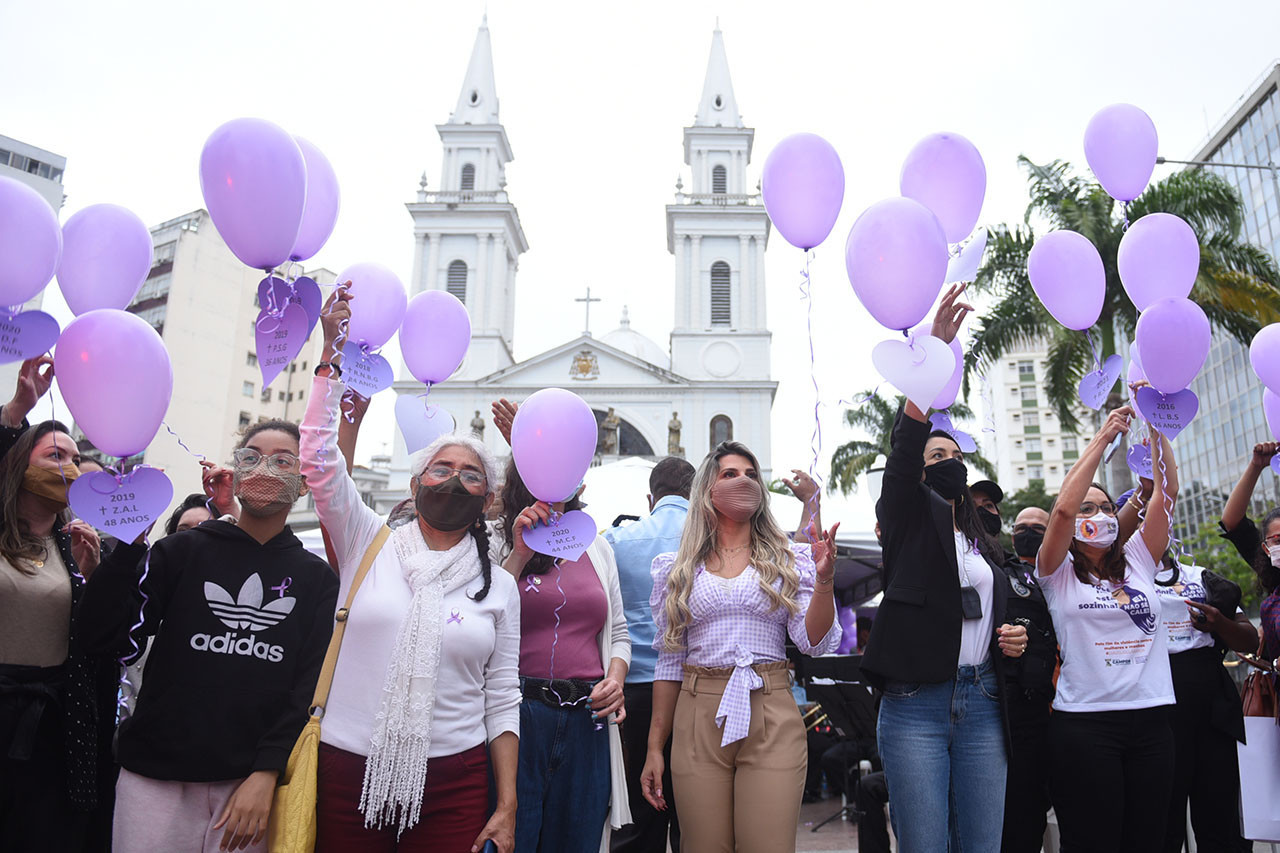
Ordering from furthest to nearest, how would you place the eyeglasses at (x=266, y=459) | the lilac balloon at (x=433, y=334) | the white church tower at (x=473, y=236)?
the white church tower at (x=473, y=236) → the lilac balloon at (x=433, y=334) → the eyeglasses at (x=266, y=459)

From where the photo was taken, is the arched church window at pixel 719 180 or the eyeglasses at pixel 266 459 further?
the arched church window at pixel 719 180

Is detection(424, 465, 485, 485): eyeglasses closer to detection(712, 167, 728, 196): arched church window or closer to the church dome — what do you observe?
detection(712, 167, 728, 196): arched church window

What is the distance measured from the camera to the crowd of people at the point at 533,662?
2.86 meters

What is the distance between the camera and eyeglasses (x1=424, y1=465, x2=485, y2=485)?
3.29 m

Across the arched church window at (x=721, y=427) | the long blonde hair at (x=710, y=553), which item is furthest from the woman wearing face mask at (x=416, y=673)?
the arched church window at (x=721, y=427)

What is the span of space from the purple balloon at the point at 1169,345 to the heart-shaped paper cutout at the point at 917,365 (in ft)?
5.08

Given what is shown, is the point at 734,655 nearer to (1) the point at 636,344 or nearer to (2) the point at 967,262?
(2) the point at 967,262

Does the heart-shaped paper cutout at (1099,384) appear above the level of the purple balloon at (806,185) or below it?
below

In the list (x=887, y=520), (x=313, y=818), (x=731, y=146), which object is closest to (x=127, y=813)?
(x=313, y=818)

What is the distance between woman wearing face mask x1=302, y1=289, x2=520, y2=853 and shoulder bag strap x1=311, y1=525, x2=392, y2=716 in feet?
0.07

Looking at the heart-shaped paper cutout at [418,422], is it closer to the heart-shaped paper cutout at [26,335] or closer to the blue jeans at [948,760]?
the heart-shaped paper cutout at [26,335]

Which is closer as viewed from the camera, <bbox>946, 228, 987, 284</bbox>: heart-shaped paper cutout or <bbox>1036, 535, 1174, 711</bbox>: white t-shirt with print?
<bbox>1036, 535, 1174, 711</bbox>: white t-shirt with print

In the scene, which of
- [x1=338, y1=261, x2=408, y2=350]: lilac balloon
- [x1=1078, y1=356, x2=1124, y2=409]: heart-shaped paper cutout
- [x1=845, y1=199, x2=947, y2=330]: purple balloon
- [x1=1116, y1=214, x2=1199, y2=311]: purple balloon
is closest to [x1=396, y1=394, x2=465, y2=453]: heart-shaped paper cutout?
[x1=338, y1=261, x2=408, y2=350]: lilac balloon

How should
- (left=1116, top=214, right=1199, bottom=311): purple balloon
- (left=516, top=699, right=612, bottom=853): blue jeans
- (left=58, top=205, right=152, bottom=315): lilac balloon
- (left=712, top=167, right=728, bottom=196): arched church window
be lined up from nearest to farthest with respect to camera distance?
(left=516, top=699, right=612, bottom=853): blue jeans, (left=58, top=205, right=152, bottom=315): lilac balloon, (left=1116, top=214, right=1199, bottom=311): purple balloon, (left=712, top=167, right=728, bottom=196): arched church window
